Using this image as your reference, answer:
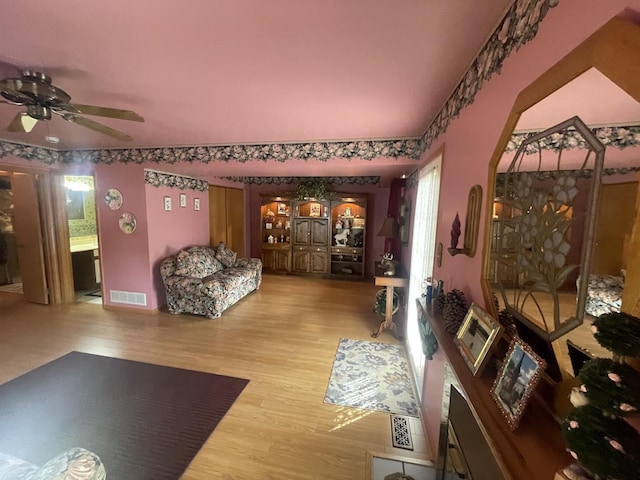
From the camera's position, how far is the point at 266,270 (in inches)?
269

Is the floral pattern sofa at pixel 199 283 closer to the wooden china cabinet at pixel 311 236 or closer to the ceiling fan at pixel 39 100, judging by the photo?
the wooden china cabinet at pixel 311 236

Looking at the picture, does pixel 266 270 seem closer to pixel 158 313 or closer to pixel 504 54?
pixel 158 313

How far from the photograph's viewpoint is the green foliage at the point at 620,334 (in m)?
0.46

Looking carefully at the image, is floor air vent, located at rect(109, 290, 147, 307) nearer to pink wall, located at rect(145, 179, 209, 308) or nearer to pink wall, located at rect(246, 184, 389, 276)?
pink wall, located at rect(145, 179, 209, 308)

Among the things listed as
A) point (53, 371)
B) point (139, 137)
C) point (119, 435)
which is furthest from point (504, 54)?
point (53, 371)

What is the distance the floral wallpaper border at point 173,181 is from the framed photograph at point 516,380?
4.47 metres

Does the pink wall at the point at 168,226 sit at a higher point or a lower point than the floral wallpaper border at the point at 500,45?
lower

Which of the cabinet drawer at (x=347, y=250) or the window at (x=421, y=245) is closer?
the window at (x=421, y=245)

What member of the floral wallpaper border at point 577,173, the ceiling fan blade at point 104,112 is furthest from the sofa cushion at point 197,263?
the floral wallpaper border at point 577,173

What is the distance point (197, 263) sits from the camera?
4.36 m

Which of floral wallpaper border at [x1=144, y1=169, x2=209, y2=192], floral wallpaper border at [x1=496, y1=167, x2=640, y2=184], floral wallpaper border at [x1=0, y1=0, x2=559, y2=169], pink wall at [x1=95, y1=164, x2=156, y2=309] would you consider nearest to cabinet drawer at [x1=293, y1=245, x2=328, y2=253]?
floral wallpaper border at [x1=144, y1=169, x2=209, y2=192]

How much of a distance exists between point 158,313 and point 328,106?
3.84m

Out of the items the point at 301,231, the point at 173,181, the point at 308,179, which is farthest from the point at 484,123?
the point at 301,231

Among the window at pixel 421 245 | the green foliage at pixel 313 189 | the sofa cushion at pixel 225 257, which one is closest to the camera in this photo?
the window at pixel 421 245
